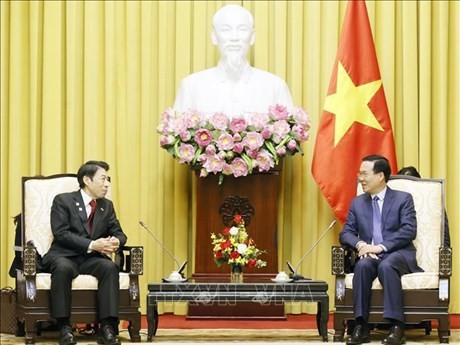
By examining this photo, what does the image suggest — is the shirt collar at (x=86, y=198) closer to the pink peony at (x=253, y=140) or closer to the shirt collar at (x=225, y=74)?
the pink peony at (x=253, y=140)

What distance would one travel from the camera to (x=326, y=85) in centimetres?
866

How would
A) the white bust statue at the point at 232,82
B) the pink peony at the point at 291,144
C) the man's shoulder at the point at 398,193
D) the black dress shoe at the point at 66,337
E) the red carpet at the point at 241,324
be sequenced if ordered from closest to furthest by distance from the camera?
1. the black dress shoe at the point at 66,337
2. the man's shoulder at the point at 398,193
3. the red carpet at the point at 241,324
4. the pink peony at the point at 291,144
5. the white bust statue at the point at 232,82

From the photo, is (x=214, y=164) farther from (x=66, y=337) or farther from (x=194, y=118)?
(x=66, y=337)

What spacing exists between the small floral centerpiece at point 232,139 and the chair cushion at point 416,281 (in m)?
1.22

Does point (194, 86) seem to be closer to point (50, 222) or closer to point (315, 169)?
point (315, 169)

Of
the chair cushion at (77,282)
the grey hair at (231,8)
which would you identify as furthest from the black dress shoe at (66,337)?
the grey hair at (231,8)

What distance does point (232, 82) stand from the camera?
26.9 feet

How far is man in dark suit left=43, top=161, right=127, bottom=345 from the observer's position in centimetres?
665

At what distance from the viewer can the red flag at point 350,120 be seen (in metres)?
8.23

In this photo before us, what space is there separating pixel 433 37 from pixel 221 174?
2226 millimetres

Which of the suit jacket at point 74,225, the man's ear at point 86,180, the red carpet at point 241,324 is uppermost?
the man's ear at point 86,180

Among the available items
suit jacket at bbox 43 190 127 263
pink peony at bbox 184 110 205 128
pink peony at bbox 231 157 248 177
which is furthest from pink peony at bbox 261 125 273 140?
suit jacket at bbox 43 190 127 263

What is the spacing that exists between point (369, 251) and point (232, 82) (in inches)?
79.1

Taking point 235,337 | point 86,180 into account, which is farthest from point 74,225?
point 235,337
